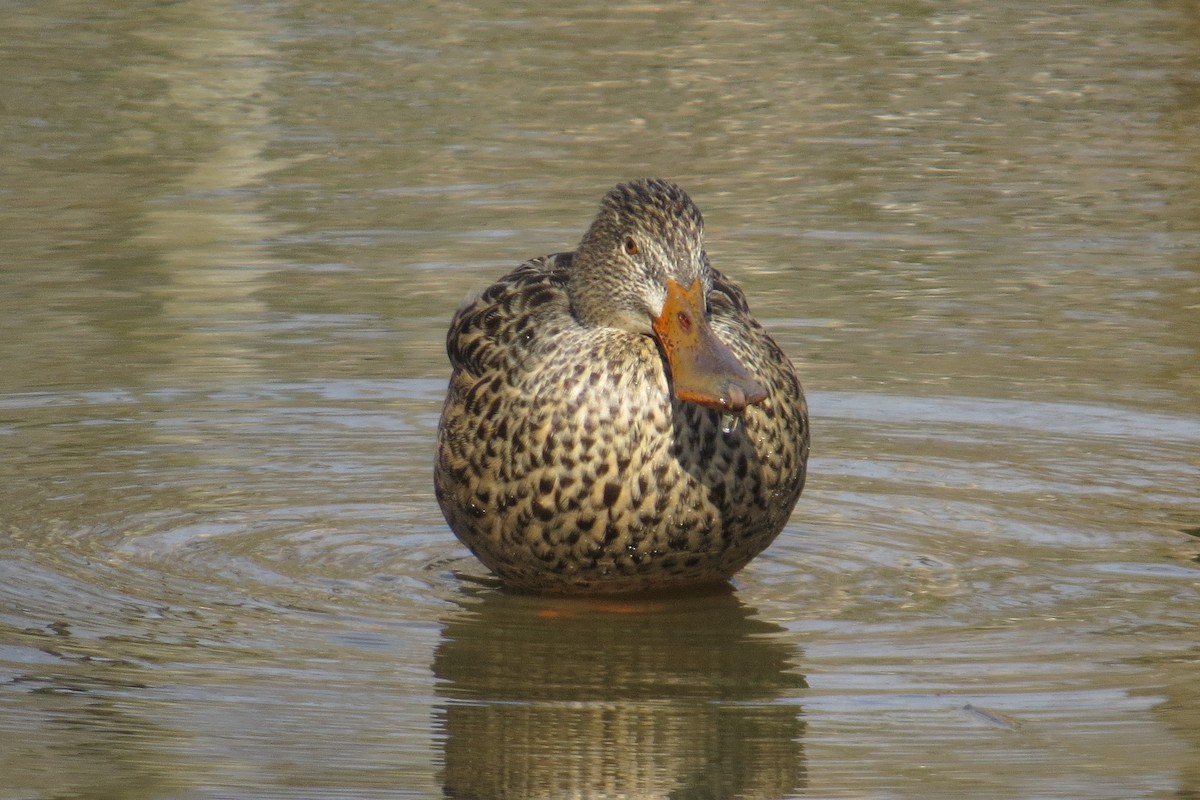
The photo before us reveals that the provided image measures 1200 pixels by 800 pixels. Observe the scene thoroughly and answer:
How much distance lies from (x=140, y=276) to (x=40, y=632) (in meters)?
4.66

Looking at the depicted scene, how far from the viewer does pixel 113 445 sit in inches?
293

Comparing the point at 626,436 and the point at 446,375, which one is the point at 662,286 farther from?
the point at 446,375

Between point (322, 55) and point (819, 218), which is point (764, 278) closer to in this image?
point (819, 218)

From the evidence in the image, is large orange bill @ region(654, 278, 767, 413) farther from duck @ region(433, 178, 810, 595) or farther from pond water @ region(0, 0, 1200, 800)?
pond water @ region(0, 0, 1200, 800)

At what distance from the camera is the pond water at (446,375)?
4.81m

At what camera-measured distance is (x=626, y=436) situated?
550cm

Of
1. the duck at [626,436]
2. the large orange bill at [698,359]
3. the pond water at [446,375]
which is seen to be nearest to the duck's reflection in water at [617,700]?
the pond water at [446,375]

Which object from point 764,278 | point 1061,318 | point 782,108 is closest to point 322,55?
point 782,108

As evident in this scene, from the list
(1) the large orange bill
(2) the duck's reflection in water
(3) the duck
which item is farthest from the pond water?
(1) the large orange bill

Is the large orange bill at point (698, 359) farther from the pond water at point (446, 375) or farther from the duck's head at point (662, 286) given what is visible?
the pond water at point (446, 375)

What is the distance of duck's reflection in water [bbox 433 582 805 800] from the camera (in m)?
4.56

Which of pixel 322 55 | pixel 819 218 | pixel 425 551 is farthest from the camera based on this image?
pixel 322 55

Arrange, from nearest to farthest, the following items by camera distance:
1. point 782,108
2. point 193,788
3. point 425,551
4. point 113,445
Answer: point 193,788 → point 425,551 → point 113,445 → point 782,108

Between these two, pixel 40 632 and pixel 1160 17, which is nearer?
pixel 40 632
